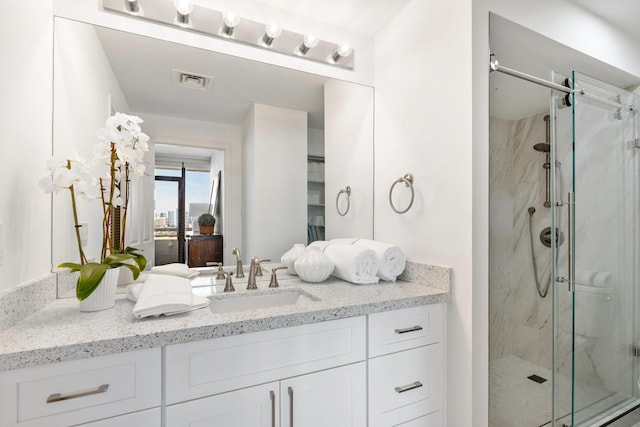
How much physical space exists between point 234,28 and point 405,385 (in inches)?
72.3

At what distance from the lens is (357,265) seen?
4.88 ft

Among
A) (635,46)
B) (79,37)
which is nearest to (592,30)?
(635,46)

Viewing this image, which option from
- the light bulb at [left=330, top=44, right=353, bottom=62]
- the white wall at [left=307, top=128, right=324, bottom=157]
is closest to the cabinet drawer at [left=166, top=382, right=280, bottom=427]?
the white wall at [left=307, top=128, right=324, bottom=157]

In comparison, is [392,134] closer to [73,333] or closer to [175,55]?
[175,55]

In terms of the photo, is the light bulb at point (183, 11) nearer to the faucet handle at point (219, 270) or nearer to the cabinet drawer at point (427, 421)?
the faucet handle at point (219, 270)

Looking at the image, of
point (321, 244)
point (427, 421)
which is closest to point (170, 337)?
point (321, 244)

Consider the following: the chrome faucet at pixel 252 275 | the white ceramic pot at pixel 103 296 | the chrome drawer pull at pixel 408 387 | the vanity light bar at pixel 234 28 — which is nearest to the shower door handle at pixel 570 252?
the chrome drawer pull at pixel 408 387

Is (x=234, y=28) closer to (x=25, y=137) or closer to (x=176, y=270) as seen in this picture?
(x=25, y=137)

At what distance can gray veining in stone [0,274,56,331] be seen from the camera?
2.81 feet

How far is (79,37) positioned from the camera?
1271 millimetres

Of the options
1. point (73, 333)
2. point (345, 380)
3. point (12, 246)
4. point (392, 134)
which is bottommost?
point (345, 380)

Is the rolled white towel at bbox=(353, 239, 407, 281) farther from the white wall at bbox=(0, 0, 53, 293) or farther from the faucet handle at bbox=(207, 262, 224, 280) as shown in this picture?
the white wall at bbox=(0, 0, 53, 293)

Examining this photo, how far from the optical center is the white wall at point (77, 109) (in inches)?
46.8

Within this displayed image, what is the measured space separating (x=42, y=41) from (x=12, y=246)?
0.76m
